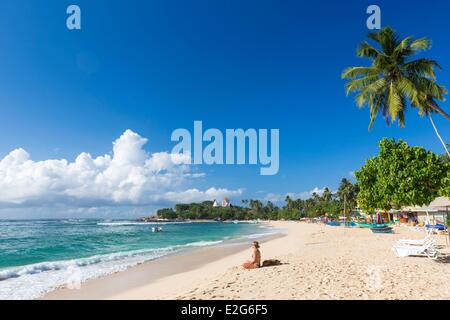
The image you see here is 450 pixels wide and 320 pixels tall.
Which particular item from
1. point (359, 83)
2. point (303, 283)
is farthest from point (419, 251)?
point (359, 83)

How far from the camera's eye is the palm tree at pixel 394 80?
13625 mm

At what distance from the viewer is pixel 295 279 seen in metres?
8.45

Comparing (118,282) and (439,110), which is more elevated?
(439,110)

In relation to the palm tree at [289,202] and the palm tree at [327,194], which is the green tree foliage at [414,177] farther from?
the palm tree at [289,202]

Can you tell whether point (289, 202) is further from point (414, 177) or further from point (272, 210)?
point (414, 177)

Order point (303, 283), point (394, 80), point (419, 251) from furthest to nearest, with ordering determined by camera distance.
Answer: point (394, 80), point (419, 251), point (303, 283)

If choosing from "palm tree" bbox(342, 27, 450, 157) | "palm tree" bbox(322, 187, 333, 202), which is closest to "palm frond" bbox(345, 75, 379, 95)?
"palm tree" bbox(342, 27, 450, 157)

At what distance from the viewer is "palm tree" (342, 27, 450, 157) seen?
13625 millimetres

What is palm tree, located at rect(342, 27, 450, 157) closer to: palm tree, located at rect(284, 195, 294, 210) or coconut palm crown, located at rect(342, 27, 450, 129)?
coconut palm crown, located at rect(342, 27, 450, 129)

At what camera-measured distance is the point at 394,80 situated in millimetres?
14625

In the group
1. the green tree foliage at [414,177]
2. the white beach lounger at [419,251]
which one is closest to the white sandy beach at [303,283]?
the white beach lounger at [419,251]

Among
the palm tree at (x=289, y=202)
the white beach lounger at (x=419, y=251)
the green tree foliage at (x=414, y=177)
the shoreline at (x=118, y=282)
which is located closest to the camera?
the shoreline at (x=118, y=282)
